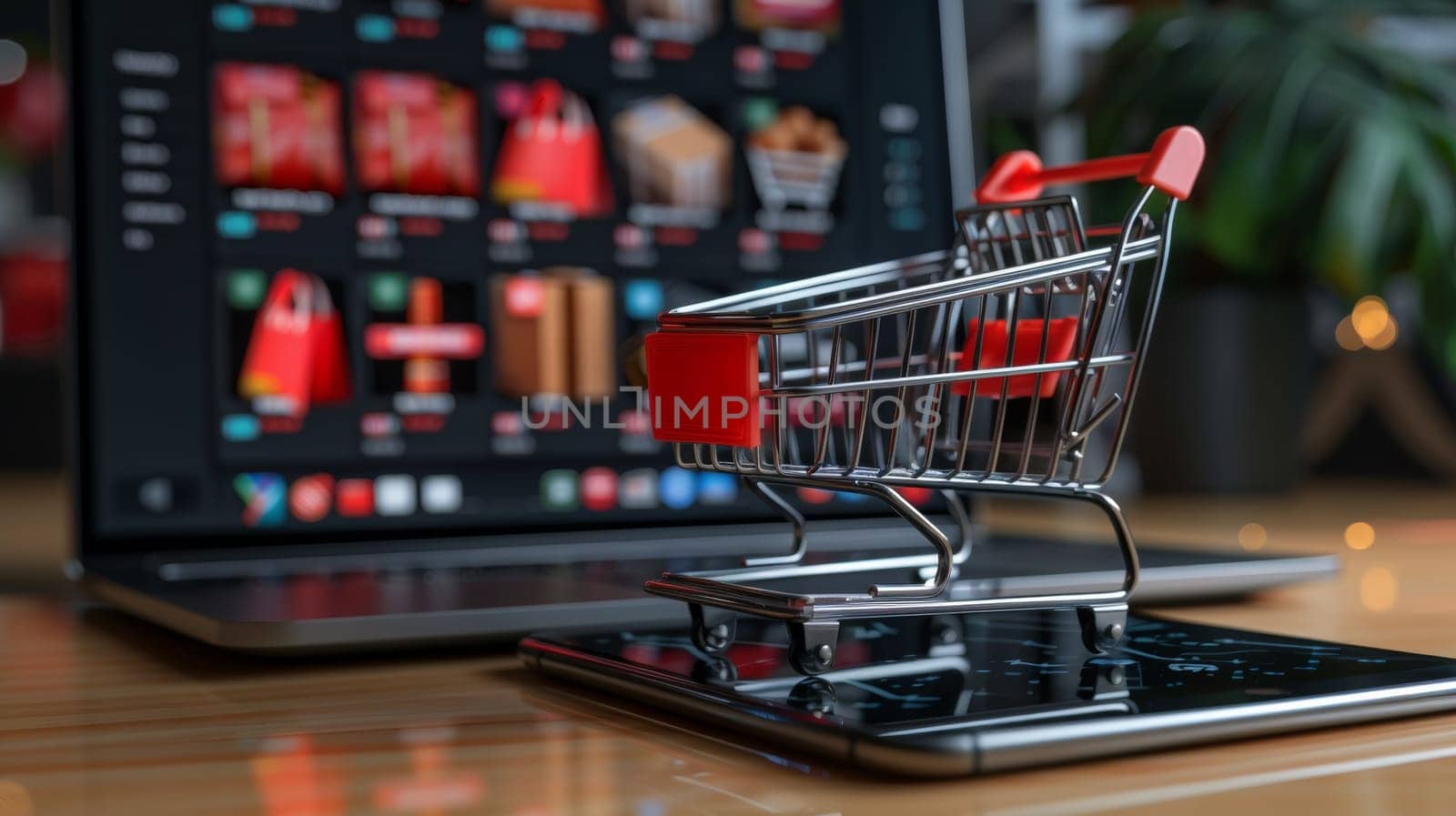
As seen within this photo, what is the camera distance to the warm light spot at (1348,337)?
309 cm

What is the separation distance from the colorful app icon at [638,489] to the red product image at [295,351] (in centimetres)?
30

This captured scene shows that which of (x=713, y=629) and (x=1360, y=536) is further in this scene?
(x=1360, y=536)

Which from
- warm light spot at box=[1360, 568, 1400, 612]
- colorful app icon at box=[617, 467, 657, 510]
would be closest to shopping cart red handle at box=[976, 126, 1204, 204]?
warm light spot at box=[1360, 568, 1400, 612]

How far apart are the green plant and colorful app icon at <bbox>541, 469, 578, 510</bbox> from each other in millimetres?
1413

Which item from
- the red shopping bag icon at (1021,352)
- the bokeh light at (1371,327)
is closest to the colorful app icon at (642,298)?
the red shopping bag icon at (1021,352)

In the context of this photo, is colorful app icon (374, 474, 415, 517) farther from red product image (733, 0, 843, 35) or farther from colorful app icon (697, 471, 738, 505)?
red product image (733, 0, 843, 35)

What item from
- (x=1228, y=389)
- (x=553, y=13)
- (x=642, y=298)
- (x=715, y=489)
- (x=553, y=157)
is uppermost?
(x=553, y=13)

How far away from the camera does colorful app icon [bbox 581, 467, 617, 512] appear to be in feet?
4.83

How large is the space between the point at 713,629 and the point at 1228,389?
1.78 metres

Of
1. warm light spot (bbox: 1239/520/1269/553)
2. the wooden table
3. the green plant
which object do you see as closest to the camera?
the wooden table

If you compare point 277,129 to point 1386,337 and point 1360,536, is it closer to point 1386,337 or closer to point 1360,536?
point 1360,536

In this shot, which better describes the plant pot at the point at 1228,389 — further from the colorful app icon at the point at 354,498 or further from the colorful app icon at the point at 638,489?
the colorful app icon at the point at 354,498

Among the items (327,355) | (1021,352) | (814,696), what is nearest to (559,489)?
(327,355)

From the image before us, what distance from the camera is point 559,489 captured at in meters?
1.46
